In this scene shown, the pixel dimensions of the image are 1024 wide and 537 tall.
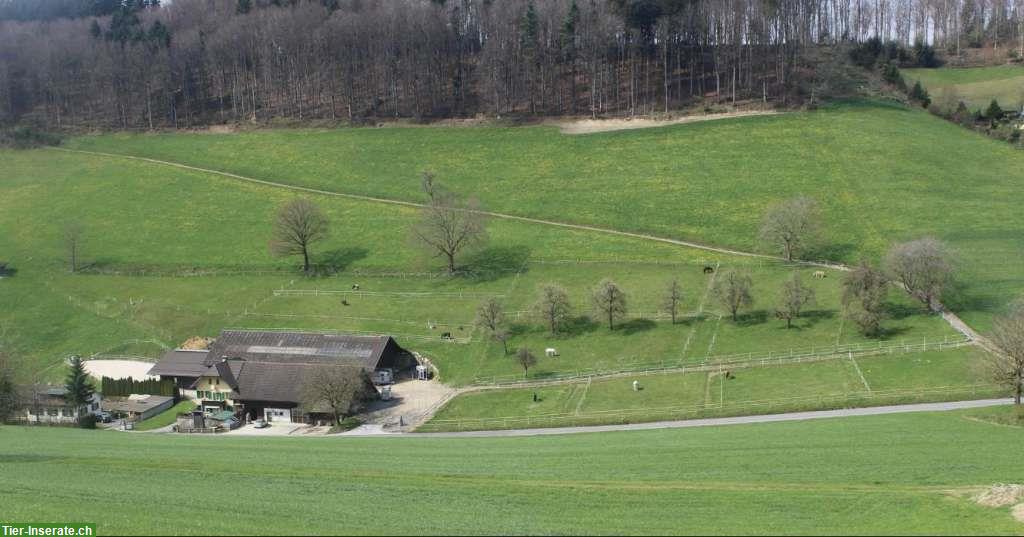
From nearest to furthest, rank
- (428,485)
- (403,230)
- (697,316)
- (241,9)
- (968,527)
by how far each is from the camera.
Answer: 1. (968,527)
2. (428,485)
3. (697,316)
4. (403,230)
5. (241,9)

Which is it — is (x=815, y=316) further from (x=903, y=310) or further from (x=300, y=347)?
(x=300, y=347)

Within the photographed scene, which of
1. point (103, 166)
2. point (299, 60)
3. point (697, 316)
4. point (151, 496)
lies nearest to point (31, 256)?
point (103, 166)

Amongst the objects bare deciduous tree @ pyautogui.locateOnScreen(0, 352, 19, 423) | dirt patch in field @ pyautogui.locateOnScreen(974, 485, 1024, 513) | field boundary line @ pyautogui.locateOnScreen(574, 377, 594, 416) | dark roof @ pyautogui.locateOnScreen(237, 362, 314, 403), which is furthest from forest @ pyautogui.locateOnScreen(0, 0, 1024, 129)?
dirt patch in field @ pyautogui.locateOnScreen(974, 485, 1024, 513)

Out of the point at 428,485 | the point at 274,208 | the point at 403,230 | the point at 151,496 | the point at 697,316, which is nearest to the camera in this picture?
the point at 151,496

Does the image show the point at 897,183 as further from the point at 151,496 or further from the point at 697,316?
the point at 151,496

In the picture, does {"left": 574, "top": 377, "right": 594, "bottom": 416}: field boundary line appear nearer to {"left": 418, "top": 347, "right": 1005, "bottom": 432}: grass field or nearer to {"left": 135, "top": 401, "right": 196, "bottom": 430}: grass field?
{"left": 418, "top": 347, "right": 1005, "bottom": 432}: grass field
